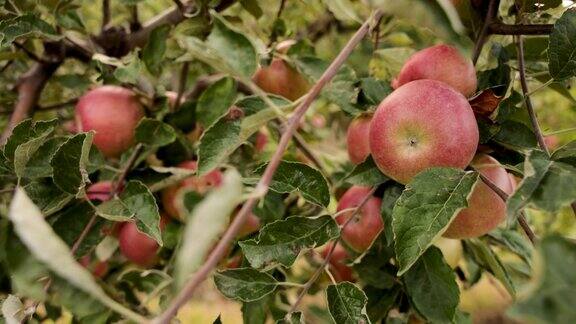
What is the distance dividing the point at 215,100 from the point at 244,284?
1.07 feet

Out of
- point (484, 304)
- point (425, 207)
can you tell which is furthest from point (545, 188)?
point (484, 304)

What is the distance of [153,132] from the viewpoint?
2.98ft

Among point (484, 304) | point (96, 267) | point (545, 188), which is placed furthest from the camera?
point (484, 304)

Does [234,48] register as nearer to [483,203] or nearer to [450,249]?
[483,203]

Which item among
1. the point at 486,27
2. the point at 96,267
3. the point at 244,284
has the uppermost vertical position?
the point at 486,27

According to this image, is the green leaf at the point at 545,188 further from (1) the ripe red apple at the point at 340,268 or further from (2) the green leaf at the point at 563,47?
(1) the ripe red apple at the point at 340,268

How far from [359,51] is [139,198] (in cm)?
44

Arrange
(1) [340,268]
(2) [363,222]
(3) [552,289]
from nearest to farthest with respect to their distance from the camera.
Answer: (3) [552,289] < (2) [363,222] < (1) [340,268]

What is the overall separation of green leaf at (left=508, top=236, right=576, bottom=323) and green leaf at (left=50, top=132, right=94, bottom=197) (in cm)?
49

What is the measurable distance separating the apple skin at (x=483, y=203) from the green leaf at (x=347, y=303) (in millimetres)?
145

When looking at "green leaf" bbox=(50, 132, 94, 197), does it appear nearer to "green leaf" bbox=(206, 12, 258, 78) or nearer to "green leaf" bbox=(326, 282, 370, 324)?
"green leaf" bbox=(206, 12, 258, 78)

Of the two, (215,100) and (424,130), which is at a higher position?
(424,130)

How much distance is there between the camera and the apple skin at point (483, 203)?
0.72 meters

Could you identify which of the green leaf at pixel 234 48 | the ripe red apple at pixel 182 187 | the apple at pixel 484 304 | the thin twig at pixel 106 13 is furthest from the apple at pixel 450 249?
the apple at pixel 484 304
